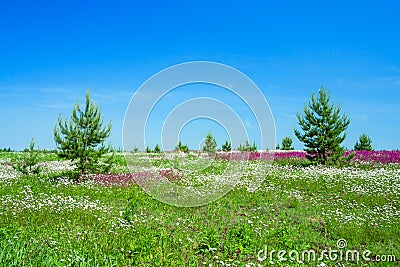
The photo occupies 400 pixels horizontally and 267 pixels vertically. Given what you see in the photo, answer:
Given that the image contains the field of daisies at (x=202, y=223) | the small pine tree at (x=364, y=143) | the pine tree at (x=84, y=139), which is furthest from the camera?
the small pine tree at (x=364, y=143)

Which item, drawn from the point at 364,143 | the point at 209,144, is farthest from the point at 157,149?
the point at 364,143

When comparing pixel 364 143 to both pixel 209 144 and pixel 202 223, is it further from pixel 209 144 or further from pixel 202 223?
pixel 202 223

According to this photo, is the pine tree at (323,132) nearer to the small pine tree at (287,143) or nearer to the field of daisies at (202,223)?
the field of daisies at (202,223)

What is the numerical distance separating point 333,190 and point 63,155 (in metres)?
13.4

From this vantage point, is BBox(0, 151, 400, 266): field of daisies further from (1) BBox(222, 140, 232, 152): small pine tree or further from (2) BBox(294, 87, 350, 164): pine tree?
(1) BBox(222, 140, 232, 152): small pine tree

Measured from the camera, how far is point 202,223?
1152cm

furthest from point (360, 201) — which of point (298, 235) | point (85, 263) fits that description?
point (85, 263)

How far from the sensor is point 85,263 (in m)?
7.05

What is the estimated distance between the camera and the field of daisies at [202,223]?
327 inches

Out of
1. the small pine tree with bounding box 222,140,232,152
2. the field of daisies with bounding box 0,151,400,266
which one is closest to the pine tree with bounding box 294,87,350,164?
the field of daisies with bounding box 0,151,400,266

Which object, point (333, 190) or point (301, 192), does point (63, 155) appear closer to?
point (301, 192)

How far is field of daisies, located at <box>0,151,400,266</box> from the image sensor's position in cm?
830

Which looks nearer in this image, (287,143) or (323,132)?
(323,132)

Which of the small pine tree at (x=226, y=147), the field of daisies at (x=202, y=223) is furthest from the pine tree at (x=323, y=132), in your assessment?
the small pine tree at (x=226, y=147)
